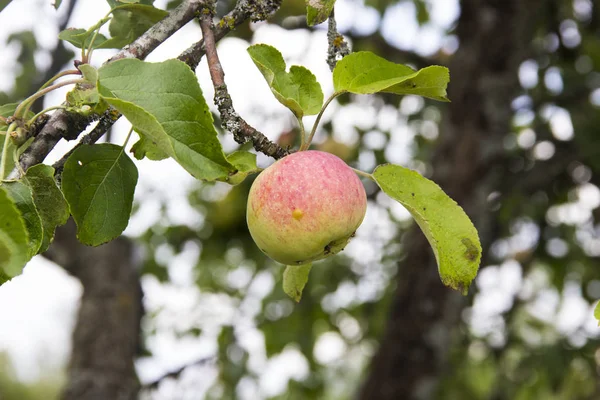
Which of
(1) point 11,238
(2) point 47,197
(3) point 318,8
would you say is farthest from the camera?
(3) point 318,8

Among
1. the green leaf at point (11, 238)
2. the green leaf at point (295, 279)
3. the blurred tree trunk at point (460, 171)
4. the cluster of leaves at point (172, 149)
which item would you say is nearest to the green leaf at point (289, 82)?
the cluster of leaves at point (172, 149)

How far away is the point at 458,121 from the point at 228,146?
905 mm

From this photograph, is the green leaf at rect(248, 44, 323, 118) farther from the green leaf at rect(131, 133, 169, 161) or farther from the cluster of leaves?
the green leaf at rect(131, 133, 169, 161)

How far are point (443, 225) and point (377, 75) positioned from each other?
19cm

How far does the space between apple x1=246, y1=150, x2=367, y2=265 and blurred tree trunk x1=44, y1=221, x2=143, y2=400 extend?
5.35 ft

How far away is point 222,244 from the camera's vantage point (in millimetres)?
2875

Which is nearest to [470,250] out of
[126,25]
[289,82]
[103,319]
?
[289,82]

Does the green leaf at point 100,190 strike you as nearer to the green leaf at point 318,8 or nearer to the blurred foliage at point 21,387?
the green leaf at point 318,8

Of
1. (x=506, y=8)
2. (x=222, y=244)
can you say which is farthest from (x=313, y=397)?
(x=506, y=8)

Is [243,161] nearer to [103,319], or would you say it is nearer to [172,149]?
[172,149]

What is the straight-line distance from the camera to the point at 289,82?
2.63ft

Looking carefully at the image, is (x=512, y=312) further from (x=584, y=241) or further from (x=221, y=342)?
(x=221, y=342)

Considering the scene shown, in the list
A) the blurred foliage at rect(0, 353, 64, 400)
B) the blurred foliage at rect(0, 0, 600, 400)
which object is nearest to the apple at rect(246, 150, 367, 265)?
the blurred foliage at rect(0, 0, 600, 400)

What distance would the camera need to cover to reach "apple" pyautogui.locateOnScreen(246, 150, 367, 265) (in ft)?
2.42
